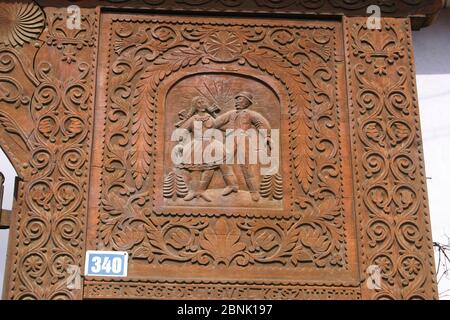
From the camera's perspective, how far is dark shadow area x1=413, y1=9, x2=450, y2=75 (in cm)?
543

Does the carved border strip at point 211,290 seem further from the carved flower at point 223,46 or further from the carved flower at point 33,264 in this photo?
the carved flower at point 223,46

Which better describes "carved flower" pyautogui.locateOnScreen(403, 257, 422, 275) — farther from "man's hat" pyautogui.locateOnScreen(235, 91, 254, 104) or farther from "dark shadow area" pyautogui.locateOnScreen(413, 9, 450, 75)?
"dark shadow area" pyautogui.locateOnScreen(413, 9, 450, 75)

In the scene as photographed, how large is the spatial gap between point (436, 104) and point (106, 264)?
8.45ft

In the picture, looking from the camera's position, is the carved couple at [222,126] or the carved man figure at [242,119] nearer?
the carved couple at [222,126]

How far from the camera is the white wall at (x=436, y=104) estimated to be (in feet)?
16.7

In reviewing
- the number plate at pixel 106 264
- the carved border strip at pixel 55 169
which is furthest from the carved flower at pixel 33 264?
the number plate at pixel 106 264

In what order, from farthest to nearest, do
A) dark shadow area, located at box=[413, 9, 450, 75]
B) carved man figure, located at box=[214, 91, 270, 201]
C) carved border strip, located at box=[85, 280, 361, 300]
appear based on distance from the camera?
dark shadow area, located at box=[413, 9, 450, 75] < carved man figure, located at box=[214, 91, 270, 201] < carved border strip, located at box=[85, 280, 361, 300]

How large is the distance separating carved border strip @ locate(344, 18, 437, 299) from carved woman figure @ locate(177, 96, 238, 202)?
2.69 feet

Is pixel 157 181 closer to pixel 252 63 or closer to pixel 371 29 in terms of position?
pixel 252 63

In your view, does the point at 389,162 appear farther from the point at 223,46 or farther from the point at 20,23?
the point at 20,23

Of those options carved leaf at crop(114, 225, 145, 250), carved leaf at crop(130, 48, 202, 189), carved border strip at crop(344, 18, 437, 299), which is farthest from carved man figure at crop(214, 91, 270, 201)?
carved leaf at crop(114, 225, 145, 250)

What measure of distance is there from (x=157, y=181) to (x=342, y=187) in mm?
1161

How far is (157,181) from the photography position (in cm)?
470

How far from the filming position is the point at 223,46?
199 inches
